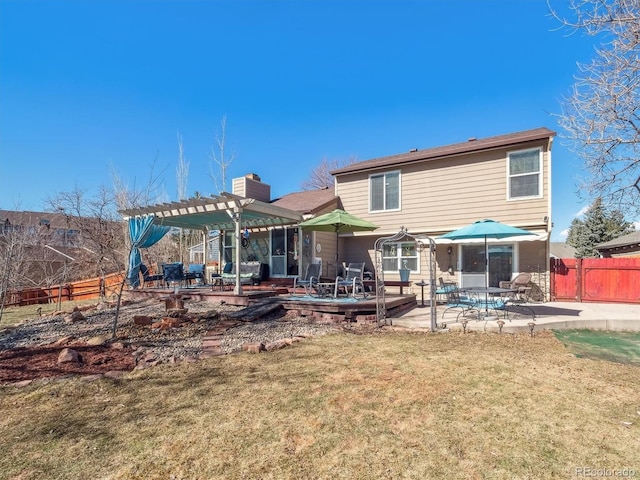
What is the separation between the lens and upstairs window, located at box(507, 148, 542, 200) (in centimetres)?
994

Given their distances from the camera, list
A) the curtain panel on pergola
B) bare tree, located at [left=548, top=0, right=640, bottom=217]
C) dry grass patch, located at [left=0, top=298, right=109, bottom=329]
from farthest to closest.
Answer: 1. the curtain panel on pergola
2. dry grass patch, located at [left=0, top=298, right=109, bottom=329]
3. bare tree, located at [left=548, top=0, right=640, bottom=217]

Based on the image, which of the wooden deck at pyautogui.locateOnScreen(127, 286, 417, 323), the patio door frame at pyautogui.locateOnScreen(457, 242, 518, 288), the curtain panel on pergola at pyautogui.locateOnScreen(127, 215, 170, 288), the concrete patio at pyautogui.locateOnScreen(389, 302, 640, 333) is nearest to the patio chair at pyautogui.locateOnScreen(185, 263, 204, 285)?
the curtain panel on pergola at pyautogui.locateOnScreen(127, 215, 170, 288)

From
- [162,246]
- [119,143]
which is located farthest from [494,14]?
[162,246]

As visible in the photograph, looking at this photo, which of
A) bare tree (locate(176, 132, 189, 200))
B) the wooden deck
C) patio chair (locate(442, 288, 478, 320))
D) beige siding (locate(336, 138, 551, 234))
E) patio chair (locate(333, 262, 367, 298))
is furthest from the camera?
bare tree (locate(176, 132, 189, 200))

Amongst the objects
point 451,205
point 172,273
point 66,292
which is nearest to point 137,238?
point 172,273

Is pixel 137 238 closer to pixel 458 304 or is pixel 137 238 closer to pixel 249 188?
pixel 249 188

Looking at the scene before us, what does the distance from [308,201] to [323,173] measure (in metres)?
17.8

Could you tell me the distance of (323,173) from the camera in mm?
30812

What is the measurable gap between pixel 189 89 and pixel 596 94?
15.3m

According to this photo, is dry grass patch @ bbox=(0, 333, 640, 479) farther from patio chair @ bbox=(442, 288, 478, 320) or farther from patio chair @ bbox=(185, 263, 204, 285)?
patio chair @ bbox=(185, 263, 204, 285)

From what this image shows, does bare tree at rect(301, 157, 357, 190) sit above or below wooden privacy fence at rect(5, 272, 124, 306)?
above

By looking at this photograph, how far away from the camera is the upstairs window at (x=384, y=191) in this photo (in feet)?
40.8

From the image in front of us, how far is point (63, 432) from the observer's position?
2693 mm

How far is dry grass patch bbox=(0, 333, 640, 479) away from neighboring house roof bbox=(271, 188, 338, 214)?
834 cm
